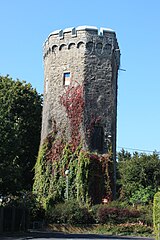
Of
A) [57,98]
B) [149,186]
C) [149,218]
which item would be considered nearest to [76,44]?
[57,98]

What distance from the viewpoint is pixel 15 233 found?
27.3 metres

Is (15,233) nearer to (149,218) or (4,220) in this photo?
(4,220)

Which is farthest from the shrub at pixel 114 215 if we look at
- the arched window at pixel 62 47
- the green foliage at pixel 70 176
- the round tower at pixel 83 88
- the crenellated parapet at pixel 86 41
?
the arched window at pixel 62 47

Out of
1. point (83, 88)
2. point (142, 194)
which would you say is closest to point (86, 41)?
point (83, 88)

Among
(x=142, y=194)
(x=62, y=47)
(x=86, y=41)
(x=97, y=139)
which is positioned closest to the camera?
(x=97, y=139)

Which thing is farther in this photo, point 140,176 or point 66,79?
point 140,176

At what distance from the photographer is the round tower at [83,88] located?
1436 inches

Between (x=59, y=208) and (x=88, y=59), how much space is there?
12.2 m

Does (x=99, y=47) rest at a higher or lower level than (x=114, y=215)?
higher

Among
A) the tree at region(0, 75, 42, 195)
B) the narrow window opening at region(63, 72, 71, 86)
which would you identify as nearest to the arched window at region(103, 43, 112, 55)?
the narrow window opening at region(63, 72, 71, 86)

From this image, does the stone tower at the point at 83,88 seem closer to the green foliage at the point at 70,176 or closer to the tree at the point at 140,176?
the green foliage at the point at 70,176

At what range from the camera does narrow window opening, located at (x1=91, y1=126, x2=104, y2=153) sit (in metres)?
36.2

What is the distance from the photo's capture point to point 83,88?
3669 centimetres

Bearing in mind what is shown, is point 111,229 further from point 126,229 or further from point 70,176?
point 70,176
